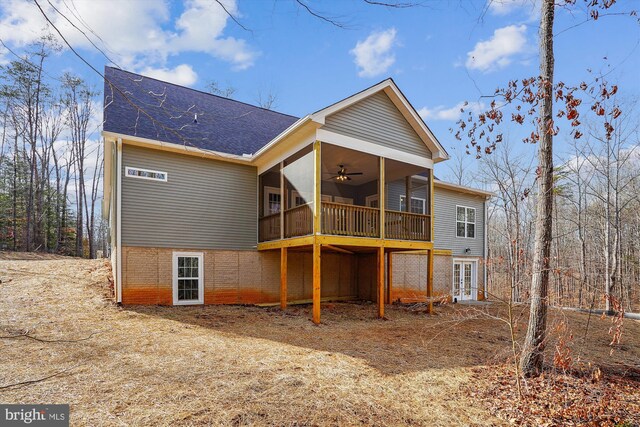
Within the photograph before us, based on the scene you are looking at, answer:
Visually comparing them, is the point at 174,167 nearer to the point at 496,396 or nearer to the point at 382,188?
the point at 382,188

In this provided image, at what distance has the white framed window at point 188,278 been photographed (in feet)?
33.6

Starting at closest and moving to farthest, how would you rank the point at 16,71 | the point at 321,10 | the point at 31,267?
1. the point at 321,10
2. the point at 31,267
3. the point at 16,71

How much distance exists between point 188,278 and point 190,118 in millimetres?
5910

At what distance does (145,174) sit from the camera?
32.7ft

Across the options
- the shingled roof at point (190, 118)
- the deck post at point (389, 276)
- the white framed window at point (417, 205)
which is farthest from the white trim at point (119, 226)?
the white framed window at point (417, 205)

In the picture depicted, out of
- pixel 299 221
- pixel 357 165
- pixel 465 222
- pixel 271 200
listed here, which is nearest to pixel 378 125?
pixel 357 165

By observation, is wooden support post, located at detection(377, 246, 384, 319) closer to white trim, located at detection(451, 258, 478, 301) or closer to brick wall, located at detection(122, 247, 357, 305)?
brick wall, located at detection(122, 247, 357, 305)

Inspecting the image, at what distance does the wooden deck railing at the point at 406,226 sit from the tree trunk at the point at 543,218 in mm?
4879

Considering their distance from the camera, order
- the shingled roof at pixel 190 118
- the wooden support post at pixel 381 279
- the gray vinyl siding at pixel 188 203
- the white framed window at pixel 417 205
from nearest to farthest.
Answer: the gray vinyl siding at pixel 188 203
the wooden support post at pixel 381 279
the shingled roof at pixel 190 118
the white framed window at pixel 417 205

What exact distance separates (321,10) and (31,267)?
14.8 meters

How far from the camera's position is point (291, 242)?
9.93 metres

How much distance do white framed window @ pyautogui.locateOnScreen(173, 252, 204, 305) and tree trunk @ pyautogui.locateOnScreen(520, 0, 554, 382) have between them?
28.2 ft

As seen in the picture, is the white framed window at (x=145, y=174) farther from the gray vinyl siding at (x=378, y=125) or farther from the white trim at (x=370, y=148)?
the gray vinyl siding at (x=378, y=125)

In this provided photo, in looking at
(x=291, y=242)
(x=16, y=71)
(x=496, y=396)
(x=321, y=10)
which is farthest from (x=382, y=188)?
(x=16, y=71)
